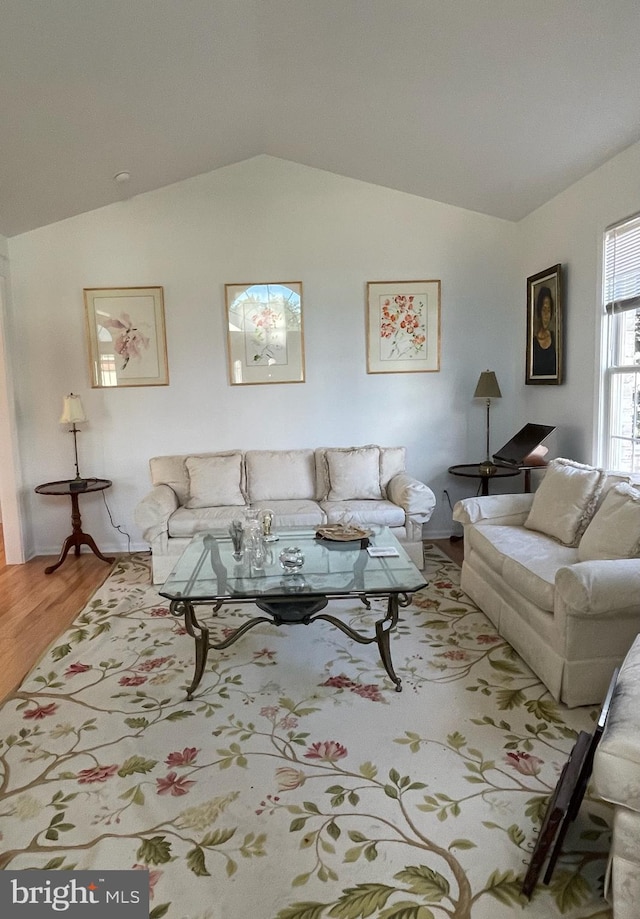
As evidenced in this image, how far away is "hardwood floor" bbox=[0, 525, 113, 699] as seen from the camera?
10.00ft

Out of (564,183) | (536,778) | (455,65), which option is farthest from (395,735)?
(564,183)

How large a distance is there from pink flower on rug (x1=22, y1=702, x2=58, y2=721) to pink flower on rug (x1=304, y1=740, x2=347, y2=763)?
3.88ft

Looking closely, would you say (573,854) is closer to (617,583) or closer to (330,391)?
(617,583)

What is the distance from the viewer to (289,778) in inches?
81.0

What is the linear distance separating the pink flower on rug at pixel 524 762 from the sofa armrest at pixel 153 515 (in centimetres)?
272

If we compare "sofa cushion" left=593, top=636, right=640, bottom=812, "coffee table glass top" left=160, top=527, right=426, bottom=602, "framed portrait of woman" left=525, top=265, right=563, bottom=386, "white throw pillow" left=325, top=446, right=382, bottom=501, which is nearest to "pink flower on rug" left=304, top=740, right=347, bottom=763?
"coffee table glass top" left=160, top=527, right=426, bottom=602

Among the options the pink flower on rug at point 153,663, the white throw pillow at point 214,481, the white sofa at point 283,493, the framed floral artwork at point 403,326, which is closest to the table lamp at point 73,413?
the white sofa at point 283,493

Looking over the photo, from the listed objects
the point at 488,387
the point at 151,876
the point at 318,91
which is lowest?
the point at 151,876

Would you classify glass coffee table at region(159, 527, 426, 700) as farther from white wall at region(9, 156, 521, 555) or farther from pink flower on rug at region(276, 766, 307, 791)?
white wall at region(9, 156, 521, 555)

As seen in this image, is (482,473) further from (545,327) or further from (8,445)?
(8,445)

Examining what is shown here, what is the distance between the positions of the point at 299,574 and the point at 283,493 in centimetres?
184

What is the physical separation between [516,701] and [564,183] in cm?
333

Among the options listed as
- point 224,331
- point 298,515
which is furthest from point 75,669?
point 224,331

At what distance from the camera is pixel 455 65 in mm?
2848
